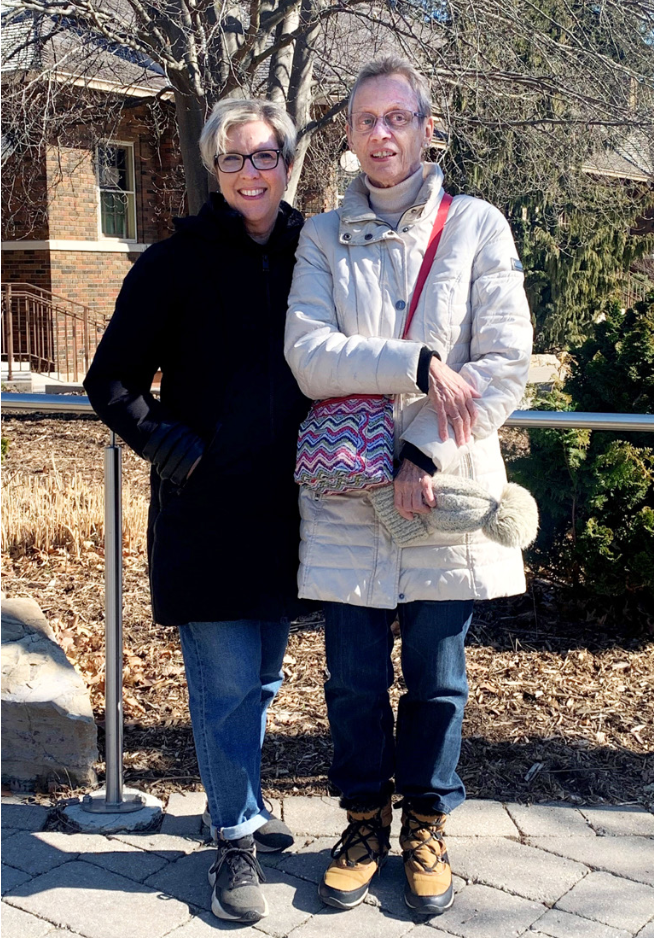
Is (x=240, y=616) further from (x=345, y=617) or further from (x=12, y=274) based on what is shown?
(x=12, y=274)

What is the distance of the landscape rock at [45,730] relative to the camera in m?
3.32

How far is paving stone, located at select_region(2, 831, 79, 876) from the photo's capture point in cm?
284

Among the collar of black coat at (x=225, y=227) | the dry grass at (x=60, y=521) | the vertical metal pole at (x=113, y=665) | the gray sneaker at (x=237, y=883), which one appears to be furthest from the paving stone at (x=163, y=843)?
the dry grass at (x=60, y=521)

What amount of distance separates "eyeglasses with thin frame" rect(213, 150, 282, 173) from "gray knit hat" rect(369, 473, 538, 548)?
0.85 meters

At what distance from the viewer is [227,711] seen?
2.63m

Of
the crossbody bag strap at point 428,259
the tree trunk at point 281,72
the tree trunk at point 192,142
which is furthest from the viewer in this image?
the tree trunk at point 192,142

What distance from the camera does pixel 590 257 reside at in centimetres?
1828

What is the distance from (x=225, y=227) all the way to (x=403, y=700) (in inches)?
51.6

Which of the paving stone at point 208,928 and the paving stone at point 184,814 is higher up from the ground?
the paving stone at point 184,814

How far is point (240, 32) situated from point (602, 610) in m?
4.43

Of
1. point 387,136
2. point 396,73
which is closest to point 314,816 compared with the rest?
point 387,136

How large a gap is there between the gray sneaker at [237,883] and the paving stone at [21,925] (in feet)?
1.38

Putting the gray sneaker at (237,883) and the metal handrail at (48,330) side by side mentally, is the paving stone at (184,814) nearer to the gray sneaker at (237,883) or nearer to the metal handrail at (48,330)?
the gray sneaker at (237,883)

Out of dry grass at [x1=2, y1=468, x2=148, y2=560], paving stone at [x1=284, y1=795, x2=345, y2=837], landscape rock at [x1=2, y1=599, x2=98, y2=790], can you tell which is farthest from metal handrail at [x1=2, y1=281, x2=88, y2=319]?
paving stone at [x1=284, y1=795, x2=345, y2=837]
